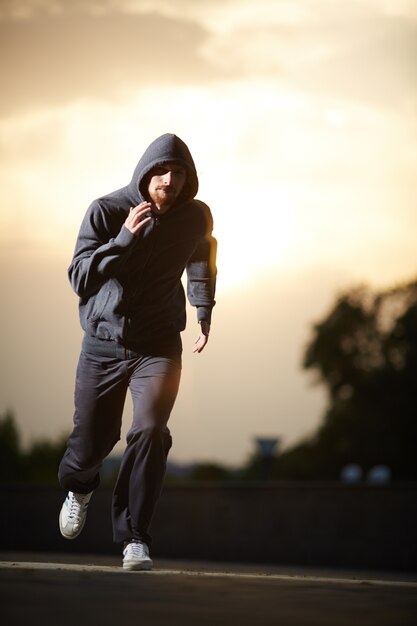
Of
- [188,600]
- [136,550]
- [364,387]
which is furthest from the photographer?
[364,387]

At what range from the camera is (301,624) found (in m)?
4.13

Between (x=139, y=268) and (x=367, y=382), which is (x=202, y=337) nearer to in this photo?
(x=139, y=268)

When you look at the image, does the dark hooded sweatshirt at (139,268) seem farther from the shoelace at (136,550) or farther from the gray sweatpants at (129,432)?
the shoelace at (136,550)

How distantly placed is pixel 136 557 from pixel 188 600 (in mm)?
1505

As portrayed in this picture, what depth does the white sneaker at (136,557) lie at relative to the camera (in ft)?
20.0

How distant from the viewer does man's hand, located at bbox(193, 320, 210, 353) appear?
6934 mm

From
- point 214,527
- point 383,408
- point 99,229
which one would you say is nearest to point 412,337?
point 383,408

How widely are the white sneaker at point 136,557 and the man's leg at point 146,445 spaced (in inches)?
1.5

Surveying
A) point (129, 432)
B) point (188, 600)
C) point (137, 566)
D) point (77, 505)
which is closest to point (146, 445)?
point (129, 432)

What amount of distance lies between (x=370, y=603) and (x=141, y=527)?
1.71m

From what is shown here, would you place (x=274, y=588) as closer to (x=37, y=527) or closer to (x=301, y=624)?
(x=301, y=624)

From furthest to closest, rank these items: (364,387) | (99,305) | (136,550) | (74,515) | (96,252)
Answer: (364,387), (74,515), (99,305), (136,550), (96,252)

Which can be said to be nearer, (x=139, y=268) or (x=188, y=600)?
(x=188, y=600)

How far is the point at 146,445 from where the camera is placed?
6152 millimetres
